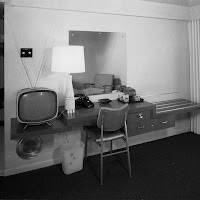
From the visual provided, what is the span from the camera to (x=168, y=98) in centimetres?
346

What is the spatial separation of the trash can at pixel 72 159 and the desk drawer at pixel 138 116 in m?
0.70

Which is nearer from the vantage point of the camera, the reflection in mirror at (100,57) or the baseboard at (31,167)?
the baseboard at (31,167)

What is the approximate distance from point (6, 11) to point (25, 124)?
48.0 inches

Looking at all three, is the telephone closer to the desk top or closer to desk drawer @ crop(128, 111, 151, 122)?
the desk top

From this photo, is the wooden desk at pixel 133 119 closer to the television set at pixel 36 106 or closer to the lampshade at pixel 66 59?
the television set at pixel 36 106

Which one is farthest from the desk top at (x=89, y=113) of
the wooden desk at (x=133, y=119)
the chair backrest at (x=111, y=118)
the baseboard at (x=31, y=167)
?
the baseboard at (x=31, y=167)

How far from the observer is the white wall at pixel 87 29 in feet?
7.52

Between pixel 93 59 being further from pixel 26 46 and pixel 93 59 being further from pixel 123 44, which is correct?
pixel 26 46

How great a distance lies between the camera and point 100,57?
279 cm

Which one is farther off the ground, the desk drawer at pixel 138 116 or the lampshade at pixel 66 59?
the lampshade at pixel 66 59

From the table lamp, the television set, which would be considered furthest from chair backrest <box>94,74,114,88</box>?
the television set

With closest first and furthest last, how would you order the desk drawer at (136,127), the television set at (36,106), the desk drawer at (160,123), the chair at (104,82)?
the television set at (36,106) < the desk drawer at (136,127) < the desk drawer at (160,123) < the chair at (104,82)

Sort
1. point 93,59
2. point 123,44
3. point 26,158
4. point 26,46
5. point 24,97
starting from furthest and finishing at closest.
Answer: point 123,44 < point 93,59 < point 26,158 < point 26,46 < point 24,97

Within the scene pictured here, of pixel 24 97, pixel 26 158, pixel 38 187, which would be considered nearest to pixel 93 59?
pixel 24 97
